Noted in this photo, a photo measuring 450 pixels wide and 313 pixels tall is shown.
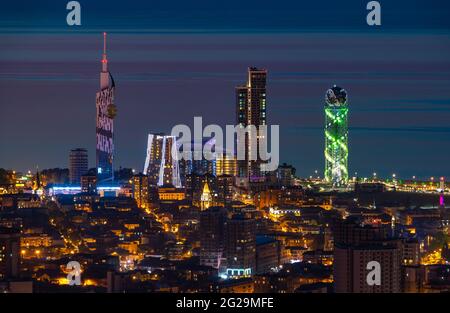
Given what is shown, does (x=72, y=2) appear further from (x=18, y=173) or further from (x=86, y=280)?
(x=18, y=173)

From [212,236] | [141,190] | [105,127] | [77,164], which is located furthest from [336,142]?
[212,236]

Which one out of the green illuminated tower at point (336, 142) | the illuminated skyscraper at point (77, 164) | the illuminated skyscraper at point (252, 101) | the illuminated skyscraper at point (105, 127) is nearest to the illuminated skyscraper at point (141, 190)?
the illuminated skyscraper at point (105, 127)

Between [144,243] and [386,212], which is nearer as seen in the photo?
[144,243]

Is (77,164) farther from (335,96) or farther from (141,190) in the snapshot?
(335,96)

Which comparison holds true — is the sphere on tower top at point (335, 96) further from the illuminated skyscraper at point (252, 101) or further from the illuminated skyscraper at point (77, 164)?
the illuminated skyscraper at point (77, 164)

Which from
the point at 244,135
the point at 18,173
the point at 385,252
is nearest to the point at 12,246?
the point at 385,252

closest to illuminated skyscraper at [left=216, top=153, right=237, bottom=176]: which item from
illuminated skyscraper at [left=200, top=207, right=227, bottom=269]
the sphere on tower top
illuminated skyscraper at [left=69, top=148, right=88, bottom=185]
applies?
illuminated skyscraper at [left=69, top=148, right=88, bottom=185]

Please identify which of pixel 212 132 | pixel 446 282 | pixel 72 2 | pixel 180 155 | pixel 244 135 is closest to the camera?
pixel 446 282

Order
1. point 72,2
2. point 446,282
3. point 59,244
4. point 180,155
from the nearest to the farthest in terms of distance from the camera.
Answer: point 446,282 → point 72,2 → point 59,244 → point 180,155
